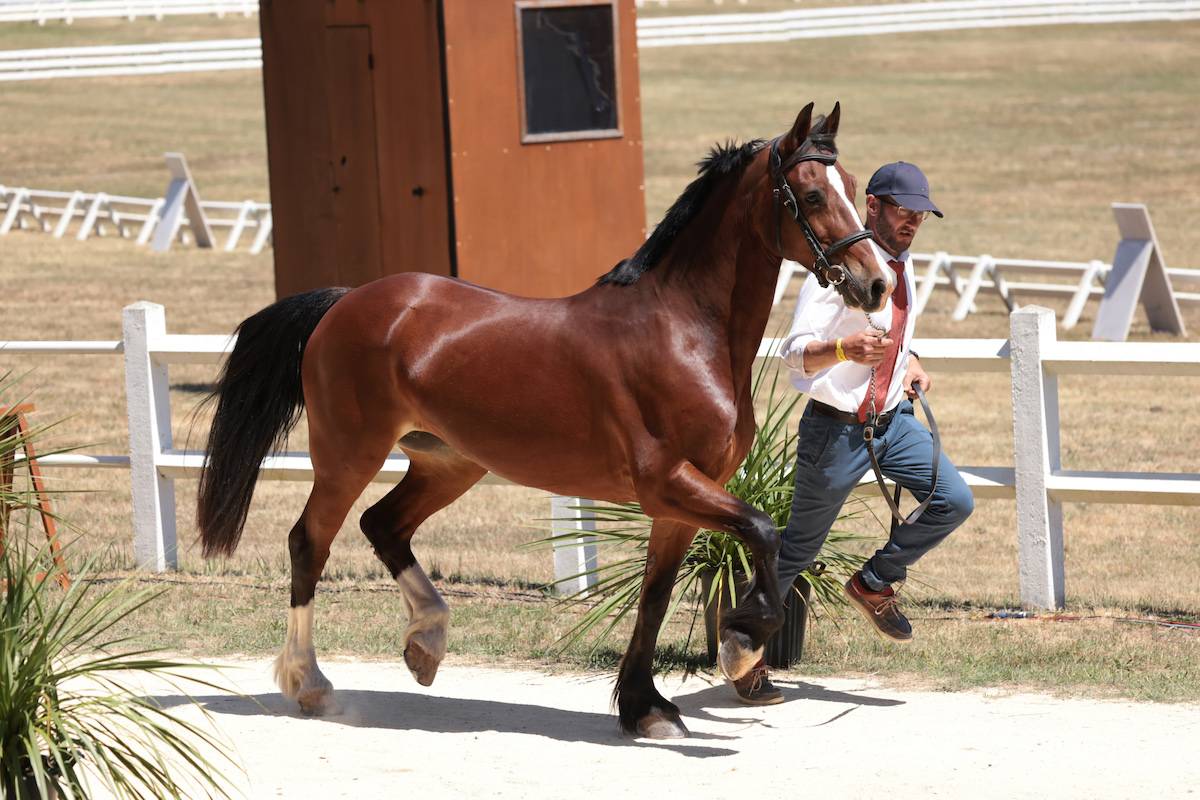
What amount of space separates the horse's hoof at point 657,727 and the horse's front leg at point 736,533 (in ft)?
0.99

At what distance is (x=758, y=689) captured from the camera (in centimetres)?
A: 621

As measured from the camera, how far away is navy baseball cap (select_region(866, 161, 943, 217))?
573 centimetres

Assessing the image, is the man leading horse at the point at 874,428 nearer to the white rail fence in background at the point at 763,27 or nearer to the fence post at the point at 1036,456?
the fence post at the point at 1036,456

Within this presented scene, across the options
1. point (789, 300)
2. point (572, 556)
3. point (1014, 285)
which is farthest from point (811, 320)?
point (789, 300)

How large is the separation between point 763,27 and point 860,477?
48.8 metres

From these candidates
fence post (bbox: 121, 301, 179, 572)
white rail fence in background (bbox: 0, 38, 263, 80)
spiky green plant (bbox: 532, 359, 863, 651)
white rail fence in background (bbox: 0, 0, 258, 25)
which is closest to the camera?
spiky green plant (bbox: 532, 359, 863, 651)

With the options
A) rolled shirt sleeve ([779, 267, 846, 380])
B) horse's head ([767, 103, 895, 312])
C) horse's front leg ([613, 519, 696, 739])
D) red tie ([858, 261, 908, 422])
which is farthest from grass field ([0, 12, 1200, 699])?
horse's head ([767, 103, 895, 312])

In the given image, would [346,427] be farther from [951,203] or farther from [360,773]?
[951,203]

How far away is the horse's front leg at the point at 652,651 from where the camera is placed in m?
5.83

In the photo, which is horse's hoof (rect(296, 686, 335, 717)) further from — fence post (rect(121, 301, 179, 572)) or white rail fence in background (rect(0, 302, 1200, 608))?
fence post (rect(121, 301, 179, 572))

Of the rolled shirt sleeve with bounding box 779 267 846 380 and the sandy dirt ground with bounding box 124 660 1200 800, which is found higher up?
the rolled shirt sleeve with bounding box 779 267 846 380

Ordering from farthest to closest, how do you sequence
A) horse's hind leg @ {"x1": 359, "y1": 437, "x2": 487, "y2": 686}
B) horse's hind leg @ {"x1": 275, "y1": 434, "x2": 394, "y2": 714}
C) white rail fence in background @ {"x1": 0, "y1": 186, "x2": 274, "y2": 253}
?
white rail fence in background @ {"x1": 0, "y1": 186, "x2": 274, "y2": 253} → horse's hind leg @ {"x1": 359, "y1": 437, "x2": 487, "y2": 686} → horse's hind leg @ {"x1": 275, "y1": 434, "x2": 394, "y2": 714}

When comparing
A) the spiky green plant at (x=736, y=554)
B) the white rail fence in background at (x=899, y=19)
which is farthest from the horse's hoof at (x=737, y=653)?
the white rail fence in background at (x=899, y=19)

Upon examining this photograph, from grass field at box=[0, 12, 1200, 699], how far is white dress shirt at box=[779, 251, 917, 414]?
1.30 m
